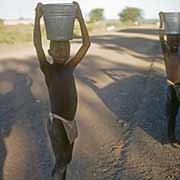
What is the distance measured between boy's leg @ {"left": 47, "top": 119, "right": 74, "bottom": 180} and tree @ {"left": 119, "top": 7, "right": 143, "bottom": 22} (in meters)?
90.8

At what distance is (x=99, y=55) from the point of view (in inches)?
742

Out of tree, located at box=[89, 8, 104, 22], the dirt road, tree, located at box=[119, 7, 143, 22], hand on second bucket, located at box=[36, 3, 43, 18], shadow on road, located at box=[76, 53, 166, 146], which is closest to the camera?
hand on second bucket, located at box=[36, 3, 43, 18]

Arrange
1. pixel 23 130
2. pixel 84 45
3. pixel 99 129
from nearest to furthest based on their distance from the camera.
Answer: pixel 84 45, pixel 23 130, pixel 99 129

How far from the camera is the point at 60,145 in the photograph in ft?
13.3

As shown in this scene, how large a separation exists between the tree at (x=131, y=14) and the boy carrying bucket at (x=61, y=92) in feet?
298

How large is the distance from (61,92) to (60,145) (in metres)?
0.50

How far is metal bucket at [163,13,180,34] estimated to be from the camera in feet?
19.8

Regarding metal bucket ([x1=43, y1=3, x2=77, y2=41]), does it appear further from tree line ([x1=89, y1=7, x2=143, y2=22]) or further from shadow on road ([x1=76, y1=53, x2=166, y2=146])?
tree line ([x1=89, y1=7, x2=143, y2=22])

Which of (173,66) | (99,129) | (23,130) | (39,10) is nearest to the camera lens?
(39,10)

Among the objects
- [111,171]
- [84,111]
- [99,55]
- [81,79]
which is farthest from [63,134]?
[99,55]

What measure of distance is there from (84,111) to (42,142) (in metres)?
2.15

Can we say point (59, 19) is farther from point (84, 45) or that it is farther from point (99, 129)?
point (99, 129)

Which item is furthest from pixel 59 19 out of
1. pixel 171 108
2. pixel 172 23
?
pixel 171 108

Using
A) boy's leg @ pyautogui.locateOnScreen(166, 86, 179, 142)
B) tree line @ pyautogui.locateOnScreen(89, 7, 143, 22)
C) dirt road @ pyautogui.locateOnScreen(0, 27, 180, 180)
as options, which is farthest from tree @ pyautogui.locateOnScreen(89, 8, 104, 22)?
boy's leg @ pyautogui.locateOnScreen(166, 86, 179, 142)
